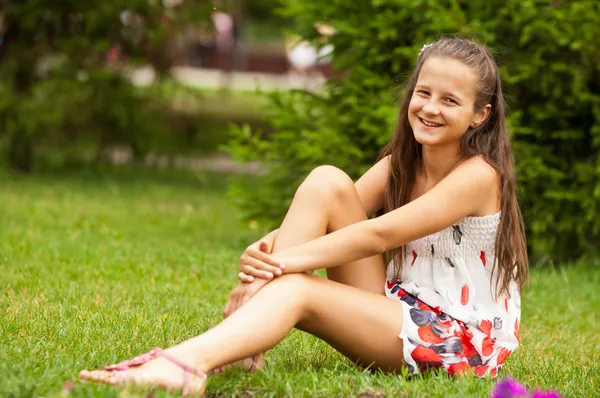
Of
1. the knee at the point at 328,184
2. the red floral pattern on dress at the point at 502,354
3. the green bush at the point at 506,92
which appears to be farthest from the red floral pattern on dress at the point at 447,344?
the green bush at the point at 506,92

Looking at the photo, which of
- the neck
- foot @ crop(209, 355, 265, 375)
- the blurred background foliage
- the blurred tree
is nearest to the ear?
the neck

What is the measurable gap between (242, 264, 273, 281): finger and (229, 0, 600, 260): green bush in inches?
119

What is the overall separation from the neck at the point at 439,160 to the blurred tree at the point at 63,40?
23.0ft

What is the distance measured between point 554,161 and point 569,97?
44 cm

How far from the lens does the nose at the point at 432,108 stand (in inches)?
134

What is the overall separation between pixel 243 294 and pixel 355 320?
393 mm

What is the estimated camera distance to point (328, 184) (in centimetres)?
340

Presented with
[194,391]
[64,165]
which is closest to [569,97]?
[194,391]

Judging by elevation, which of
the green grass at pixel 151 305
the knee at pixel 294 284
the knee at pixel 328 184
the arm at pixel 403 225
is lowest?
the green grass at pixel 151 305

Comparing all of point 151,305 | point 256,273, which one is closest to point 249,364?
point 256,273

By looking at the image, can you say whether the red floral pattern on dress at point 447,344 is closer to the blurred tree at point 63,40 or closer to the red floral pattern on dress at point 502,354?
the red floral pattern on dress at point 502,354

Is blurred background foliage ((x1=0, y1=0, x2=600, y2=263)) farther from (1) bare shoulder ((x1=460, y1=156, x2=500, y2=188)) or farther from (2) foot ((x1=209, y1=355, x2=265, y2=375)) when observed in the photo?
(2) foot ((x1=209, y1=355, x2=265, y2=375))

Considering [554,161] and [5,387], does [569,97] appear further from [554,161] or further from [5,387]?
[5,387]

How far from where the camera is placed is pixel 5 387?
2.82 meters
